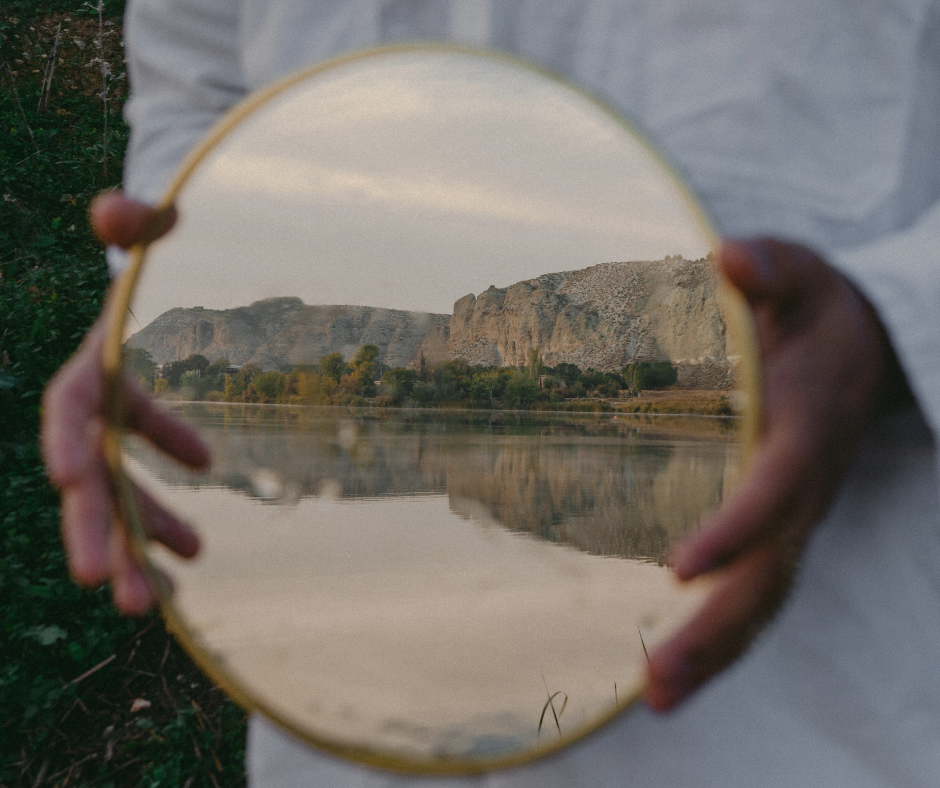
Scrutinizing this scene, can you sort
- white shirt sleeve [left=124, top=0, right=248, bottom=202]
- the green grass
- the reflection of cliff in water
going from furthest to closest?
the green grass → white shirt sleeve [left=124, top=0, right=248, bottom=202] → the reflection of cliff in water

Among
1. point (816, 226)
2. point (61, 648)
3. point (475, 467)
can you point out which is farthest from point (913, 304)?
point (61, 648)

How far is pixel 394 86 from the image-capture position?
1.84 ft

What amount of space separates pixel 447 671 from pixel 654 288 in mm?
340

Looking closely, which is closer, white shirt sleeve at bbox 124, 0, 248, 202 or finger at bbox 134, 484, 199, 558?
finger at bbox 134, 484, 199, 558

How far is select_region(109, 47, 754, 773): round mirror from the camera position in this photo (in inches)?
21.6

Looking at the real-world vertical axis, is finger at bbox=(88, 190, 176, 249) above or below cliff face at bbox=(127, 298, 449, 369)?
above

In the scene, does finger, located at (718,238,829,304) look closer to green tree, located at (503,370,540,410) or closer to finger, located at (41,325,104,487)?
green tree, located at (503,370,540,410)

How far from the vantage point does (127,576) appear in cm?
56

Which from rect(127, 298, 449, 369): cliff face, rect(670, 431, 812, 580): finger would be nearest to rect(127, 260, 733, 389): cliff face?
rect(127, 298, 449, 369): cliff face

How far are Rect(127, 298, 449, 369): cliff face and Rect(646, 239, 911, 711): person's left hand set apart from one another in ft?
0.80

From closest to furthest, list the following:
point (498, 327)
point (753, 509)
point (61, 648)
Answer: point (753, 509) → point (498, 327) → point (61, 648)

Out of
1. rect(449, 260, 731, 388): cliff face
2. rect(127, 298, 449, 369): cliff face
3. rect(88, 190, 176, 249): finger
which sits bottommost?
rect(127, 298, 449, 369): cliff face

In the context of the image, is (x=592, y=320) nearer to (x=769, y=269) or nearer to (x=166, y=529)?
(x=769, y=269)

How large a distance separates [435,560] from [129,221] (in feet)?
1.19
